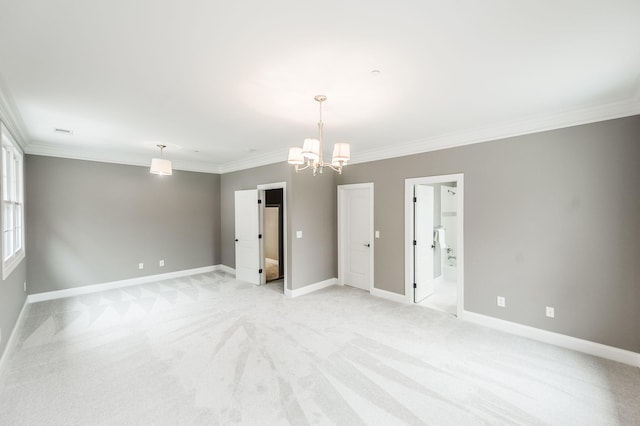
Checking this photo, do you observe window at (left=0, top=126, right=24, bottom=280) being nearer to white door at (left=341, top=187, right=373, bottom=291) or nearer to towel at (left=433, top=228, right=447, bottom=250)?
white door at (left=341, top=187, right=373, bottom=291)

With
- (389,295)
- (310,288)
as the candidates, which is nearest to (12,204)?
(310,288)

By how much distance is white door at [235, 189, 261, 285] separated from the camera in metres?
5.55

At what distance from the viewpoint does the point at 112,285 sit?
5.28 meters

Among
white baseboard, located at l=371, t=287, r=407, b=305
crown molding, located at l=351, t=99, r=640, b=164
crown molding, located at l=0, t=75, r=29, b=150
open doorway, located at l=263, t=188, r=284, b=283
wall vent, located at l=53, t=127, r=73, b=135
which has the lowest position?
white baseboard, located at l=371, t=287, r=407, b=305

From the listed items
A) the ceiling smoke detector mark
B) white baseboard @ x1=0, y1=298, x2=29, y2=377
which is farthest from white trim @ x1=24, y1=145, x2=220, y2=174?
white baseboard @ x1=0, y1=298, x2=29, y2=377

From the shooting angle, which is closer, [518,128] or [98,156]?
[518,128]

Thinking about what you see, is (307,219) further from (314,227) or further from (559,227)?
(559,227)

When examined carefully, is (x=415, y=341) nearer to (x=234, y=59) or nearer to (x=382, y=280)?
(x=382, y=280)

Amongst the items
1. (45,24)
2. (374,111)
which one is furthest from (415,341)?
(45,24)

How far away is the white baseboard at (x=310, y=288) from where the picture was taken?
4834mm

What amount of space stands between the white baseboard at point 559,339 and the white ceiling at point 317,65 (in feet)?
7.92

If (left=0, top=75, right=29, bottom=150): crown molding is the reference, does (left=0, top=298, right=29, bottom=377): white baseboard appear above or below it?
below

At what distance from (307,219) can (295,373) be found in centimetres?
287

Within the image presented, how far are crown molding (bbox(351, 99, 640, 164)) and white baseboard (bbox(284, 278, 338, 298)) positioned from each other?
2618mm
